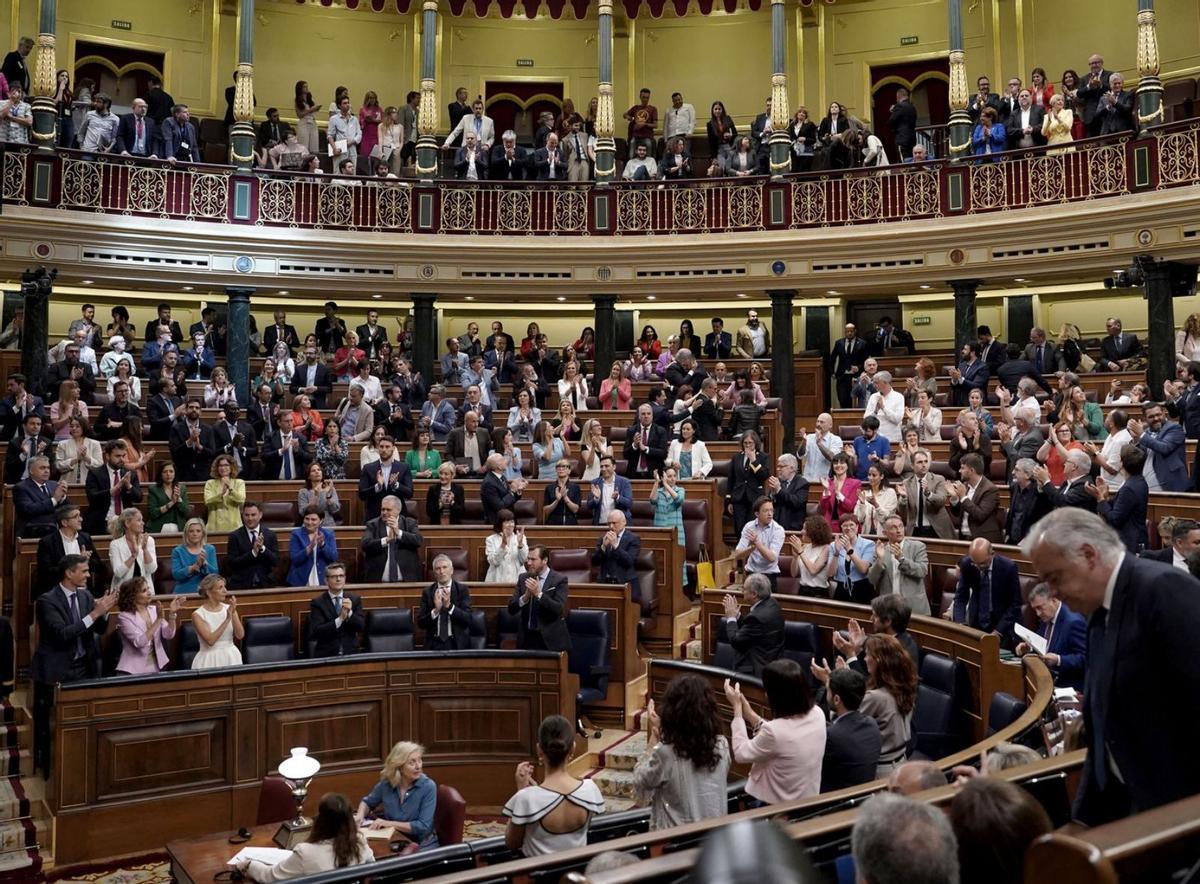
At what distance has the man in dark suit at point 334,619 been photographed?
7465mm

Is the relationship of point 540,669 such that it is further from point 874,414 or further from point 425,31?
point 425,31

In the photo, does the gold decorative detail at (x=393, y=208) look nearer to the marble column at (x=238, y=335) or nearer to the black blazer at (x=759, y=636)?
the marble column at (x=238, y=335)

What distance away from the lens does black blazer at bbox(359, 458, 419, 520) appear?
30.2 ft

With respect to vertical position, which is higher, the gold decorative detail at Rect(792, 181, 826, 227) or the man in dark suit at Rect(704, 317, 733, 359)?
the gold decorative detail at Rect(792, 181, 826, 227)

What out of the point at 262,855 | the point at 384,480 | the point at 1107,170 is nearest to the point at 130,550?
the point at 384,480

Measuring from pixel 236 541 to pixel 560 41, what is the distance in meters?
13.0

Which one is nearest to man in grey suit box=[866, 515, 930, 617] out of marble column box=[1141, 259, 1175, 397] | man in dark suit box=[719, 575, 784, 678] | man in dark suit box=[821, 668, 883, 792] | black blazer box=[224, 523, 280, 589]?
man in dark suit box=[719, 575, 784, 678]

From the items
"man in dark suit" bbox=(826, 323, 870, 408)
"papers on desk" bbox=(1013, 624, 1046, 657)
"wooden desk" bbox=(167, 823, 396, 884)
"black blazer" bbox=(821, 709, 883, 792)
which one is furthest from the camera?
"man in dark suit" bbox=(826, 323, 870, 408)

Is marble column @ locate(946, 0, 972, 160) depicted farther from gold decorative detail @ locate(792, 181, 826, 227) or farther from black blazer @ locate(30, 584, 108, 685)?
black blazer @ locate(30, 584, 108, 685)

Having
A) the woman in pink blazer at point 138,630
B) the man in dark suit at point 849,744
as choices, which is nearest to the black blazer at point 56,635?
the woman in pink blazer at point 138,630

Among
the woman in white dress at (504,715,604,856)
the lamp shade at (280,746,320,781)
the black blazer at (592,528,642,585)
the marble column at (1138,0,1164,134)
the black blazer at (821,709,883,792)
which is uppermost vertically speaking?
the marble column at (1138,0,1164,134)

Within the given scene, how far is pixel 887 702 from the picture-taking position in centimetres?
445

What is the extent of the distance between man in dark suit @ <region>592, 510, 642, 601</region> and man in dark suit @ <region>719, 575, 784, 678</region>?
1889mm

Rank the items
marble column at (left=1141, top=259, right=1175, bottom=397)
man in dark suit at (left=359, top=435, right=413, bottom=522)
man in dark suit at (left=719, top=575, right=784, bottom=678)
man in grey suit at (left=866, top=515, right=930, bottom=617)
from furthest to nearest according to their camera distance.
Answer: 1. marble column at (left=1141, top=259, right=1175, bottom=397)
2. man in dark suit at (left=359, top=435, right=413, bottom=522)
3. man in grey suit at (left=866, top=515, right=930, bottom=617)
4. man in dark suit at (left=719, top=575, right=784, bottom=678)
